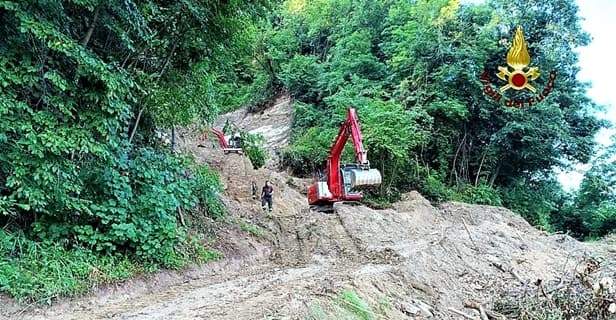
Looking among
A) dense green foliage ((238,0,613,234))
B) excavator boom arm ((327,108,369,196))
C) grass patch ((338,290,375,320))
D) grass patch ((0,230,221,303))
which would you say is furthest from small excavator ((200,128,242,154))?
grass patch ((338,290,375,320))

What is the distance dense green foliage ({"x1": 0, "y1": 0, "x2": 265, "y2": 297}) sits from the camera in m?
5.44

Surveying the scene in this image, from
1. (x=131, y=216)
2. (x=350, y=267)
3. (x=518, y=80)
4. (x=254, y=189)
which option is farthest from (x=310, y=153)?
(x=131, y=216)

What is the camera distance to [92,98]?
6121 mm

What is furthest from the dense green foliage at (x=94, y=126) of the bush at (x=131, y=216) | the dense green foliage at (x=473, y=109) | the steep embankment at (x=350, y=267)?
the dense green foliage at (x=473, y=109)

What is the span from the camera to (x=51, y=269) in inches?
214

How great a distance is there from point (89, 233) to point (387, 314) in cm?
363

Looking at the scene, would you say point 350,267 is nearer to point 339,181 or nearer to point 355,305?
point 355,305

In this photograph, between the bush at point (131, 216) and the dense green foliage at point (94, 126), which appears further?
the bush at point (131, 216)

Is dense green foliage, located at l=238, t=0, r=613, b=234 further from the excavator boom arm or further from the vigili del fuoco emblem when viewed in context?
the excavator boom arm

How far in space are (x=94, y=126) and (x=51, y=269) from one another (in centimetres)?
173

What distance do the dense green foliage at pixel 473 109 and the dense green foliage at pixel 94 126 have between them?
10.0 meters

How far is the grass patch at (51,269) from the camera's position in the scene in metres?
5.09

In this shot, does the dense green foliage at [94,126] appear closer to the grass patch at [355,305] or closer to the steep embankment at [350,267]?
Answer: the steep embankment at [350,267]

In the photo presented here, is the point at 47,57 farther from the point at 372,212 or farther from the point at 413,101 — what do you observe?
the point at 413,101
